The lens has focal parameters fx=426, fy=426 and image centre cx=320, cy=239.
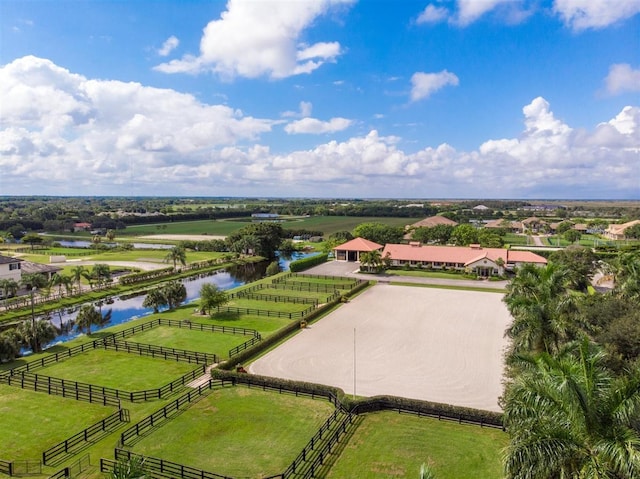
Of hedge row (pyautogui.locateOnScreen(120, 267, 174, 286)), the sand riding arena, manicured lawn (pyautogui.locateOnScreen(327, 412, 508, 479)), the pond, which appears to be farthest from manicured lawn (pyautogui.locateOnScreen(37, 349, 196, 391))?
hedge row (pyautogui.locateOnScreen(120, 267, 174, 286))

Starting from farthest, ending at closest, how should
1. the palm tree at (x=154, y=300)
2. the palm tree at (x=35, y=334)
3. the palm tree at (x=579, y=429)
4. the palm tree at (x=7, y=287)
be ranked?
1. the palm tree at (x=7, y=287)
2. the palm tree at (x=154, y=300)
3. the palm tree at (x=35, y=334)
4. the palm tree at (x=579, y=429)

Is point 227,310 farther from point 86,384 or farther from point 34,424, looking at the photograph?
point 34,424

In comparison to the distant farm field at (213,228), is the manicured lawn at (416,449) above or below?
below

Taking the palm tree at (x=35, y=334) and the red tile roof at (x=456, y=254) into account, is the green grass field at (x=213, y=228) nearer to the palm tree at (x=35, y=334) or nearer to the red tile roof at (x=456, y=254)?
the red tile roof at (x=456, y=254)

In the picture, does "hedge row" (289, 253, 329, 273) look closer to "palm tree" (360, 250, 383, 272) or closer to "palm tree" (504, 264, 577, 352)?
"palm tree" (360, 250, 383, 272)

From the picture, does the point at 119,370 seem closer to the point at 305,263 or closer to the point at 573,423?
the point at 573,423

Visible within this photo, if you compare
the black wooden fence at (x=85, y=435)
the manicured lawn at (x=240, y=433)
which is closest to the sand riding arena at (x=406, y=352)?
the manicured lawn at (x=240, y=433)
